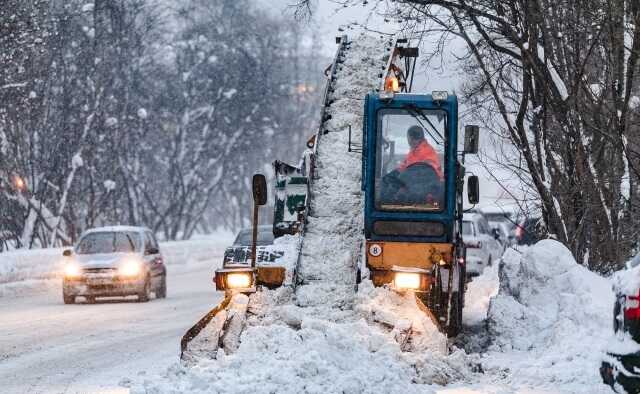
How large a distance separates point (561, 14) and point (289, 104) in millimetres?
63282

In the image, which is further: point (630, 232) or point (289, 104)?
point (289, 104)

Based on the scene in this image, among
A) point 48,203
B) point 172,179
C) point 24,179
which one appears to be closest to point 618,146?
point 24,179

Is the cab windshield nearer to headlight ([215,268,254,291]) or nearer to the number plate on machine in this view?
headlight ([215,268,254,291])

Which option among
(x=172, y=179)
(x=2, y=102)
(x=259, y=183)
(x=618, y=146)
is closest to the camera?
(x=259, y=183)

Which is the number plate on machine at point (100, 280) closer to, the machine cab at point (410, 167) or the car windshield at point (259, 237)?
the car windshield at point (259, 237)

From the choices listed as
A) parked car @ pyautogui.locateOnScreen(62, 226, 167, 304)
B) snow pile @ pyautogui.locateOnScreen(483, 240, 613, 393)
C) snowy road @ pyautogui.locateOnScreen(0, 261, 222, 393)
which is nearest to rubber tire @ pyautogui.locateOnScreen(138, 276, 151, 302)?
parked car @ pyautogui.locateOnScreen(62, 226, 167, 304)

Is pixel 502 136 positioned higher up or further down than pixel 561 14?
further down

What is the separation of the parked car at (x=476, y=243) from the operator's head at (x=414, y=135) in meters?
13.0

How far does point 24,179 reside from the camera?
36250 mm

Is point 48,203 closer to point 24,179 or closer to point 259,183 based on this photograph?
point 24,179

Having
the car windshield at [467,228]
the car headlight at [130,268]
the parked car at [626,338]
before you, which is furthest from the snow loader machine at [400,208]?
the car windshield at [467,228]

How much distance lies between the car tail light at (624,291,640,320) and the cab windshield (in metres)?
5.42

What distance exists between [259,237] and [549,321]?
34.2ft

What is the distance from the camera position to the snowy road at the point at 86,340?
474 inches
